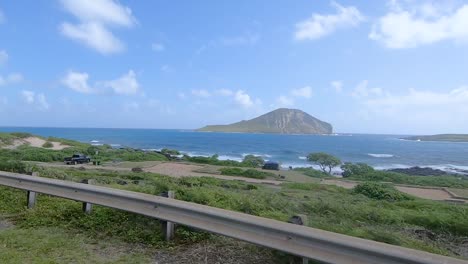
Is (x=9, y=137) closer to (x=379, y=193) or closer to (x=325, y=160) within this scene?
(x=325, y=160)

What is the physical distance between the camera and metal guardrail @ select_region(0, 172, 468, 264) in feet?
10.9

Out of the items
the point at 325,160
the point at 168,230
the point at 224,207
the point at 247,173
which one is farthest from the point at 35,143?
the point at 168,230

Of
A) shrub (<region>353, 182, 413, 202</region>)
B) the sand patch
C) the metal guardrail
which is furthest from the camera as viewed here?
the sand patch

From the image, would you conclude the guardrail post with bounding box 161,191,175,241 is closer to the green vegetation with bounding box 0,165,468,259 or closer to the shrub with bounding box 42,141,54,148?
the green vegetation with bounding box 0,165,468,259

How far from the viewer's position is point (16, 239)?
210 inches

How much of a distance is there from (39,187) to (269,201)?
4.52 meters

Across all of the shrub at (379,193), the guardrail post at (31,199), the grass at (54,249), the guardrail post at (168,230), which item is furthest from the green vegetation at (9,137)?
the guardrail post at (168,230)

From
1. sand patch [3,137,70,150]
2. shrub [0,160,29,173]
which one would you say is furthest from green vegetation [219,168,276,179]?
sand patch [3,137,70,150]

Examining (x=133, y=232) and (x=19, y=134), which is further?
(x=19, y=134)

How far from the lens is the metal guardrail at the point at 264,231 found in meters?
3.34

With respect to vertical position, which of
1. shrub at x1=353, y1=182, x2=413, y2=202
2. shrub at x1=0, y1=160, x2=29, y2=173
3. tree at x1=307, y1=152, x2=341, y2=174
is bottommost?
tree at x1=307, y1=152, x2=341, y2=174

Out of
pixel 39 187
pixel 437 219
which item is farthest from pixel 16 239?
pixel 437 219

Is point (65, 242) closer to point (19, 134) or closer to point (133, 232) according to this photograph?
point (133, 232)

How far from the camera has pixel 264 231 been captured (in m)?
4.20
